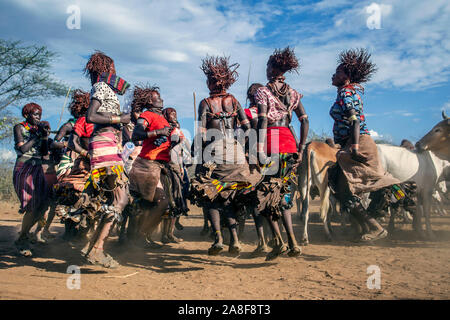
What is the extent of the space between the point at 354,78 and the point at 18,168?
5.32 metres

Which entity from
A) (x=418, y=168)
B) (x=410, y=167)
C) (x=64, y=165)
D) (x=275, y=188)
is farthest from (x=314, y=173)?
(x=64, y=165)

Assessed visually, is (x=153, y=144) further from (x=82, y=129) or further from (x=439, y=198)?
(x=439, y=198)

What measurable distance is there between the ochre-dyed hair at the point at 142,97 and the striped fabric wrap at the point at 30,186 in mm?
1697

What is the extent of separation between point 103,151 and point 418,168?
587cm

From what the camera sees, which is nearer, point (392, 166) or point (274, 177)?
point (274, 177)

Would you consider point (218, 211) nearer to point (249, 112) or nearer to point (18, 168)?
point (249, 112)

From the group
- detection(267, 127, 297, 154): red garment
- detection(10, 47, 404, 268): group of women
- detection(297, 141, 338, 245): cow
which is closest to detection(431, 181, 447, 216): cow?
detection(297, 141, 338, 245): cow

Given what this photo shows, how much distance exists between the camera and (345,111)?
5434 millimetres

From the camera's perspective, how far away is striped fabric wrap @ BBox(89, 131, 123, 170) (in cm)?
420

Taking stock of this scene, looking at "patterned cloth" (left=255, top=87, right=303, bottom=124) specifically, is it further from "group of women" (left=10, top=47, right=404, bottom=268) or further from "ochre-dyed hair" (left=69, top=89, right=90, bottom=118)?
"ochre-dyed hair" (left=69, top=89, right=90, bottom=118)

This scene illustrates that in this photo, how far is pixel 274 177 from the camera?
15.3ft

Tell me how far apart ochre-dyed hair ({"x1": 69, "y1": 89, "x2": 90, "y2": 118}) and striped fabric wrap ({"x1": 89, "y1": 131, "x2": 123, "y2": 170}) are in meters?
1.74

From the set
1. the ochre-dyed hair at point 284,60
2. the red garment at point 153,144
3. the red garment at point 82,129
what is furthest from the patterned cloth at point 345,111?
the red garment at point 82,129
